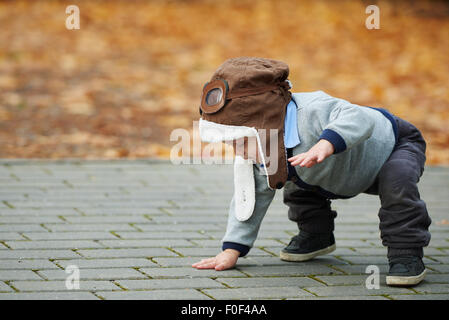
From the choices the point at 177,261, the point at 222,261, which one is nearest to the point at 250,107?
the point at 222,261

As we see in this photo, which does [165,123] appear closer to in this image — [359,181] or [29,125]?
[29,125]

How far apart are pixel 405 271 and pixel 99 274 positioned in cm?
135

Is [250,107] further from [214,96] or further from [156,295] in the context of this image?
[156,295]

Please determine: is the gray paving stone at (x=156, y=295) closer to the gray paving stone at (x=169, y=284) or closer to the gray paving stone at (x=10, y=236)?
the gray paving stone at (x=169, y=284)

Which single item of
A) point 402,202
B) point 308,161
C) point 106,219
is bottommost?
point 106,219

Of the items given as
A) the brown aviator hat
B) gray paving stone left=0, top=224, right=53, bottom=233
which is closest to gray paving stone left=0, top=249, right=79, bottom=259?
gray paving stone left=0, top=224, right=53, bottom=233

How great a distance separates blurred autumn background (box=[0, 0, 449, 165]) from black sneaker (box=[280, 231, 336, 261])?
2773 millimetres

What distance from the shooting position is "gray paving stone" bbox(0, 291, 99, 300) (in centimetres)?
289

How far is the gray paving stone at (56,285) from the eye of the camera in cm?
301

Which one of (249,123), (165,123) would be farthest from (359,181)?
(165,123)

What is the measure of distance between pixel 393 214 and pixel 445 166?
295 centimetres

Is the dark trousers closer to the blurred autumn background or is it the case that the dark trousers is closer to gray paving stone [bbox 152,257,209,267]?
gray paving stone [bbox 152,257,209,267]

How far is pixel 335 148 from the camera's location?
3008 mm

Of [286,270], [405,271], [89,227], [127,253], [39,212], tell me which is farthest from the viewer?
[39,212]
